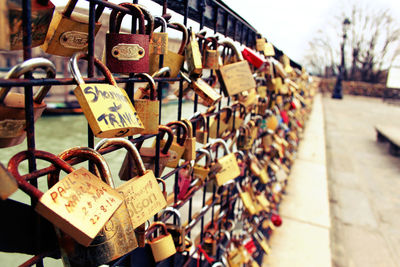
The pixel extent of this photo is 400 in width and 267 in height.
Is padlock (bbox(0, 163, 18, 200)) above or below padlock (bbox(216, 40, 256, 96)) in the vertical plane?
below

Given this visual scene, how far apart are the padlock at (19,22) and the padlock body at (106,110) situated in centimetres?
11

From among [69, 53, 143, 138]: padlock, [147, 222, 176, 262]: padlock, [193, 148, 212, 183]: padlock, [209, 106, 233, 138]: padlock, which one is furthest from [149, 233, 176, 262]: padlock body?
[209, 106, 233, 138]: padlock

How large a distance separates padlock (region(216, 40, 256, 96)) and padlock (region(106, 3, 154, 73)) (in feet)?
1.93

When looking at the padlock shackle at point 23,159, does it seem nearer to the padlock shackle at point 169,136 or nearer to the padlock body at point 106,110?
the padlock body at point 106,110

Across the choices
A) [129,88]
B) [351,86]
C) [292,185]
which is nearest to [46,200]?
[129,88]

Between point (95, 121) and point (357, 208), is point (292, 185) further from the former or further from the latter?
point (95, 121)

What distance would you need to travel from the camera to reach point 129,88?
837mm

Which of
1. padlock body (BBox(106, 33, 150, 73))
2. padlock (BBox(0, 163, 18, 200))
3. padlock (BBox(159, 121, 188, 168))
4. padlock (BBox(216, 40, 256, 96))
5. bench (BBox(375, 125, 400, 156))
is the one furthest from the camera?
bench (BBox(375, 125, 400, 156))

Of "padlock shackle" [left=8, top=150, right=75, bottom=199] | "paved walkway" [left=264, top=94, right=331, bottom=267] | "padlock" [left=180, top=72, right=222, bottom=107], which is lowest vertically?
"paved walkway" [left=264, top=94, right=331, bottom=267]

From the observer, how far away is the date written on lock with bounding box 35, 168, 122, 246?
482 mm

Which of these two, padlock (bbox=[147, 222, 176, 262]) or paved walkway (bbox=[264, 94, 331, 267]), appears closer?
padlock (bbox=[147, 222, 176, 262])

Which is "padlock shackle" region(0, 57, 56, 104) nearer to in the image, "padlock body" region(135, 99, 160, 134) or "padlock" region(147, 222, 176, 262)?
"padlock body" region(135, 99, 160, 134)

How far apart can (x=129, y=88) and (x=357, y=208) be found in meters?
3.84

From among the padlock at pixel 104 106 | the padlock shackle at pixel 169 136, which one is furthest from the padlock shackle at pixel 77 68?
the padlock shackle at pixel 169 136
